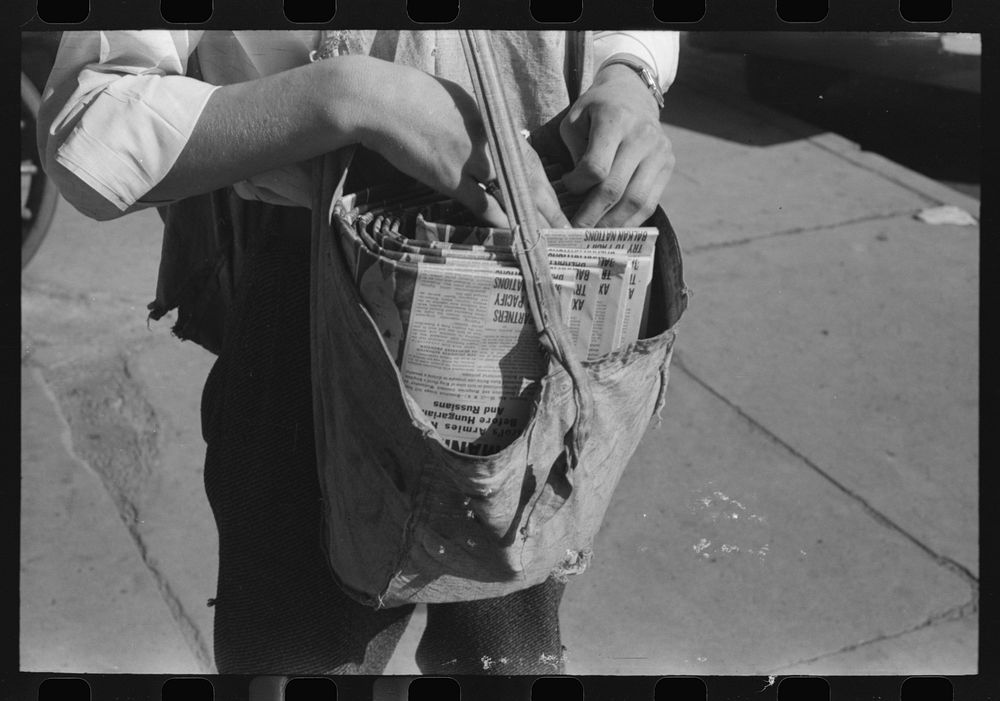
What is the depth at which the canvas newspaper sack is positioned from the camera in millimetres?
1331

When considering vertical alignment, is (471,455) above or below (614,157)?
below

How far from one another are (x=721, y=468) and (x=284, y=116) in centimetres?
235

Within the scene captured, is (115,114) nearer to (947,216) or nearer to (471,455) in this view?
(471,455)

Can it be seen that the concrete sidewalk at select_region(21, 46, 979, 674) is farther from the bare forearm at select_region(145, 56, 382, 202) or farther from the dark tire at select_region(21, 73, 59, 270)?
the bare forearm at select_region(145, 56, 382, 202)

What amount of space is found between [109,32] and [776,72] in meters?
2.11

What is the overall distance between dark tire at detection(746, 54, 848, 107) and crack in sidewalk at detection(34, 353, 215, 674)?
2.01 meters

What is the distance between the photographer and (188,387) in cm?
360

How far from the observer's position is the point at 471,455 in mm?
1333

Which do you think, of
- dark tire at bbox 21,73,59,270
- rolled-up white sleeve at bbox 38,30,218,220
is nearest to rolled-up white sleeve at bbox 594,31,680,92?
rolled-up white sleeve at bbox 38,30,218,220

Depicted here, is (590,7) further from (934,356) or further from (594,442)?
(934,356)

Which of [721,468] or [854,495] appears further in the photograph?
[721,468]

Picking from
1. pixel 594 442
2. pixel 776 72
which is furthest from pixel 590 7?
pixel 776 72

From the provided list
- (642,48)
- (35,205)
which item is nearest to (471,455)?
(642,48)

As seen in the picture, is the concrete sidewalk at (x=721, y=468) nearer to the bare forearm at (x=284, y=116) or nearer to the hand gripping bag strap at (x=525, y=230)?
the hand gripping bag strap at (x=525, y=230)
